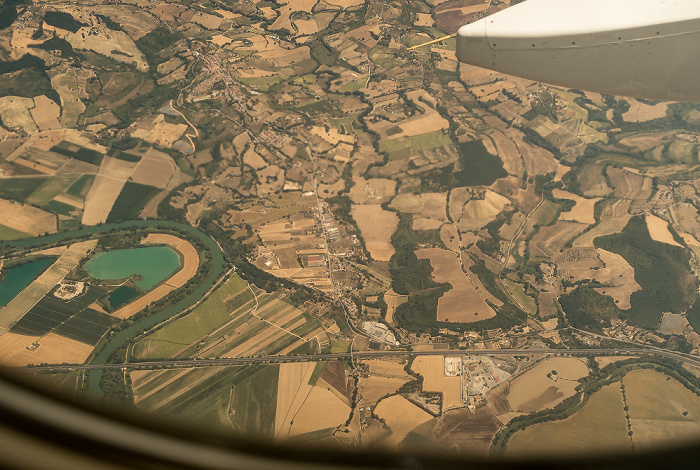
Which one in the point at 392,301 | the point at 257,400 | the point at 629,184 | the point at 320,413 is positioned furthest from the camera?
the point at 629,184

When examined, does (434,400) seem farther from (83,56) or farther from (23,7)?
(23,7)

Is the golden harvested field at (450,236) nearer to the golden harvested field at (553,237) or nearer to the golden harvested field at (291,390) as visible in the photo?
the golden harvested field at (553,237)

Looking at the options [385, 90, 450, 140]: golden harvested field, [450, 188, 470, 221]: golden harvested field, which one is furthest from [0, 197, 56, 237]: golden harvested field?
[450, 188, 470, 221]: golden harvested field

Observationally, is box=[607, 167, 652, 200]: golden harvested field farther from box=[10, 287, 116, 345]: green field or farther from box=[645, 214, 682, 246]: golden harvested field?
box=[10, 287, 116, 345]: green field

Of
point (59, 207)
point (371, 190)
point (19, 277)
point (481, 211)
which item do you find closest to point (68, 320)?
point (19, 277)

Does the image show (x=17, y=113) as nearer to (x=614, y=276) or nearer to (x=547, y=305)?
(x=547, y=305)

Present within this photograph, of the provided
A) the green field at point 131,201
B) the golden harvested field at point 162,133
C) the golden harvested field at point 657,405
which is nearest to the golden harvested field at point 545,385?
the golden harvested field at point 657,405
